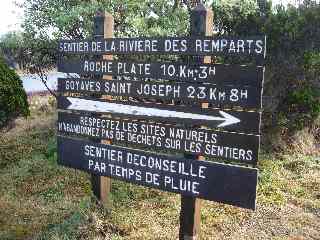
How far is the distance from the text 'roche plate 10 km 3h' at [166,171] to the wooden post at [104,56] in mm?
300

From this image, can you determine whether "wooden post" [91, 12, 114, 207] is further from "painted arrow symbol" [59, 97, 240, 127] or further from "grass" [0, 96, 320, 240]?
"painted arrow symbol" [59, 97, 240, 127]

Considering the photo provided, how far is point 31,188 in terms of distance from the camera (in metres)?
7.29

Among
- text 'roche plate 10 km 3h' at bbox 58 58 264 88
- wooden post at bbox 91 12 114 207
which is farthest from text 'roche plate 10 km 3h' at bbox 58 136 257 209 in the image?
text 'roche plate 10 km 3h' at bbox 58 58 264 88

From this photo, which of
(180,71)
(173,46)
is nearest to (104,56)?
(173,46)

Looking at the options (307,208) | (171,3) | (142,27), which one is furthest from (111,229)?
(171,3)

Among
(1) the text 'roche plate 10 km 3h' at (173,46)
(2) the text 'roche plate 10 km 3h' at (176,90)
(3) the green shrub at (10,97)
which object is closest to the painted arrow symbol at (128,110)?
(2) the text 'roche plate 10 km 3h' at (176,90)

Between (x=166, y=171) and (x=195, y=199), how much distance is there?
0.42 m

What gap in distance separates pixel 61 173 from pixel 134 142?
9.51ft

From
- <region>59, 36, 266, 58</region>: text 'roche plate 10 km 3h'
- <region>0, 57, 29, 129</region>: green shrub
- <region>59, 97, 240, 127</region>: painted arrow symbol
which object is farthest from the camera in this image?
<region>0, 57, 29, 129</region>: green shrub

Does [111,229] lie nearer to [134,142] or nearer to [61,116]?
[134,142]

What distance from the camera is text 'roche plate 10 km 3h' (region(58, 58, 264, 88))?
453cm

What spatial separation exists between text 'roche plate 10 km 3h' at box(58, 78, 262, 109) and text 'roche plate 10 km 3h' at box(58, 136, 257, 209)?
2.05ft

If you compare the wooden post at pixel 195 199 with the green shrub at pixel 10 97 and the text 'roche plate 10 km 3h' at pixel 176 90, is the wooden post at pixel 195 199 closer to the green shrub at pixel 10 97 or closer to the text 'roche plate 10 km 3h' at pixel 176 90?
the text 'roche plate 10 km 3h' at pixel 176 90

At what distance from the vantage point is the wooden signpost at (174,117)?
15.0 feet
